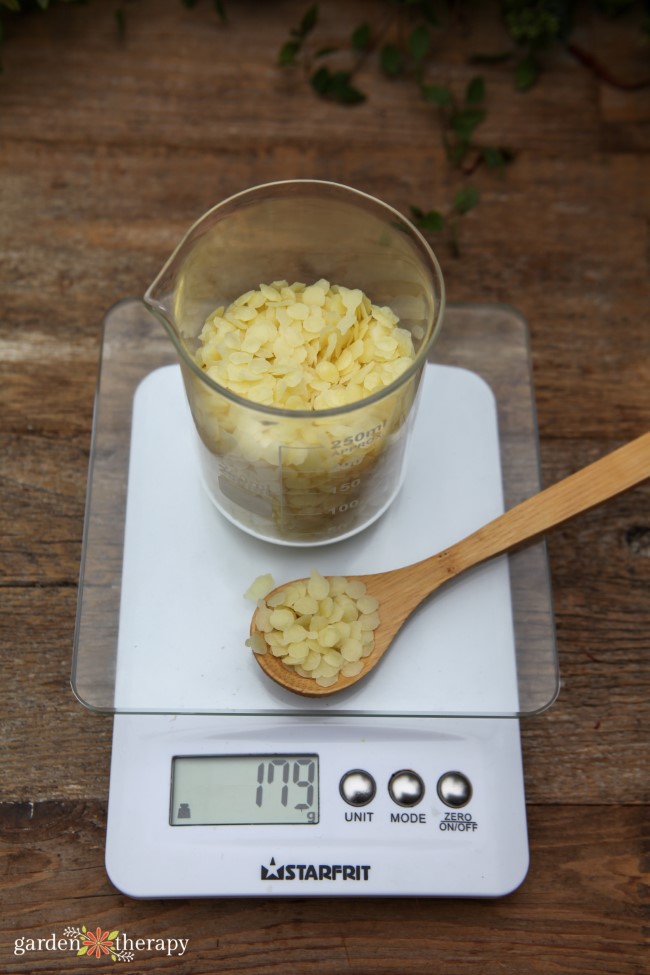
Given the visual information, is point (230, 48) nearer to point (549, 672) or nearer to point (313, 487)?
point (313, 487)

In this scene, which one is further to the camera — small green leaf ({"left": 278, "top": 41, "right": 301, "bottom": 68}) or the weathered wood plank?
small green leaf ({"left": 278, "top": 41, "right": 301, "bottom": 68})

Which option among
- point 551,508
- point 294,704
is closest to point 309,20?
point 551,508

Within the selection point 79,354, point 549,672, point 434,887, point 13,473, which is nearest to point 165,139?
point 79,354

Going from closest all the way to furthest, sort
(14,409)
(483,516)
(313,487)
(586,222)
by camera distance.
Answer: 1. (313,487)
2. (483,516)
3. (14,409)
4. (586,222)

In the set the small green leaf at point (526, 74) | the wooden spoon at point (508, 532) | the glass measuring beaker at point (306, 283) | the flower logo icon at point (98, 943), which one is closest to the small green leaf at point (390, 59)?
the small green leaf at point (526, 74)

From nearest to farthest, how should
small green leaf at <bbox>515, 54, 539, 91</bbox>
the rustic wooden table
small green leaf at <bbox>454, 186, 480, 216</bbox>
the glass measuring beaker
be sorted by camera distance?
1. the glass measuring beaker
2. the rustic wooden table
3. small green leaf at <bbox>454, 186, 480, 216</bbox>
4. small green leaf at <bbox>515, 54, 539, 91</bbox>

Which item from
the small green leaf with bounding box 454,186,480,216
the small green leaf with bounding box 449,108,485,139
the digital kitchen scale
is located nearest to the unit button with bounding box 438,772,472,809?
the digital kitchen scale

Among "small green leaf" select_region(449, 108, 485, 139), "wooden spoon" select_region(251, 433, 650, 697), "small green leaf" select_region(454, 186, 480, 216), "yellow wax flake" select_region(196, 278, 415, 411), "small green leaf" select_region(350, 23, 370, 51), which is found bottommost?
"wooden spoon" select_region(251, 433, 650, 697)

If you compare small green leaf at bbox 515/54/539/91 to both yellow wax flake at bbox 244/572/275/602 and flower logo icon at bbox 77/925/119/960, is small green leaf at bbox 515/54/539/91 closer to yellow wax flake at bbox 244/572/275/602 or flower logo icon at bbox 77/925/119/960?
yellow wax flake at bbox 244/572/275/602

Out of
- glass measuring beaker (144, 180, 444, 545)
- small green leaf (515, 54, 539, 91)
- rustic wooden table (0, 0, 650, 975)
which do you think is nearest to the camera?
glass measuring beaker (144, 180, 444, 545)
